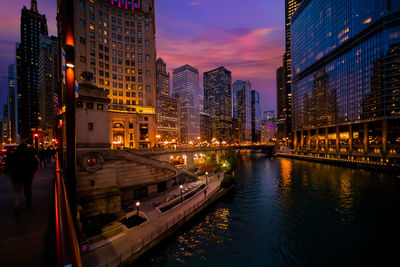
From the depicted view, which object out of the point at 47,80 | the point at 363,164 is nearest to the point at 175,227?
the point at 363,164

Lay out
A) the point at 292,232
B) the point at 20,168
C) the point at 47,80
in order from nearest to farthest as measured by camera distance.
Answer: the point at 20,168 → the point at 292,232 → the point at 47,80

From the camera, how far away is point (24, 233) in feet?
17.8

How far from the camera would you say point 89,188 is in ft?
79.5

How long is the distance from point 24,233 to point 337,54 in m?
123

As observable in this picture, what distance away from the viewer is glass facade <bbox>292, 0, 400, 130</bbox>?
2842 inches

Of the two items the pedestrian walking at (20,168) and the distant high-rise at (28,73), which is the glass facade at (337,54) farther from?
the distant high-rise at (28,73)

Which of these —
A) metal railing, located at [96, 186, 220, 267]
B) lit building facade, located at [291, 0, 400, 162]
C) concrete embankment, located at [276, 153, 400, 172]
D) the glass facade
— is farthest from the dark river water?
the glass facade

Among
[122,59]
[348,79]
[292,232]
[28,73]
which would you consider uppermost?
[28,73]

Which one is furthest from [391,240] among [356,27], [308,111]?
[308,111]

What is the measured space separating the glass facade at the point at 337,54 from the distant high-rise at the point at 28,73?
654 ft

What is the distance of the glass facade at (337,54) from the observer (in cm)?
7219

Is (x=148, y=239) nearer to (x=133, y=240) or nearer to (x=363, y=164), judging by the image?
(x=133, y=240)

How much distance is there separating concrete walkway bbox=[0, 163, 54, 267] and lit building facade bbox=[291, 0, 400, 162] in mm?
94153

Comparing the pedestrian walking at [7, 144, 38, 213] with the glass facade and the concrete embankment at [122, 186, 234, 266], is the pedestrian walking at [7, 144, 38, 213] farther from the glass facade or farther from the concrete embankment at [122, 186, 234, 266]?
the glass facade
